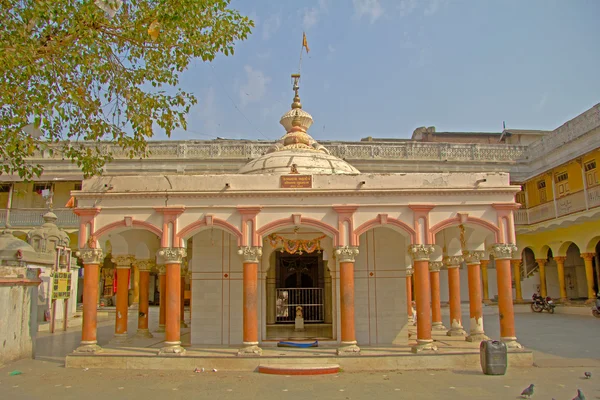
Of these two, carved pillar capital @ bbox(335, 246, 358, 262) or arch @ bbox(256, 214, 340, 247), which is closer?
carved pillar capital @ bbox(335, 246, 358, 262)

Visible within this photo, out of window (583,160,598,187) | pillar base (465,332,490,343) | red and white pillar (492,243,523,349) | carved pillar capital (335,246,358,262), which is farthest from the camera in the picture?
window (583,160,598,187)

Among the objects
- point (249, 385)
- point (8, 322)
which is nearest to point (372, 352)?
point (249, 385)

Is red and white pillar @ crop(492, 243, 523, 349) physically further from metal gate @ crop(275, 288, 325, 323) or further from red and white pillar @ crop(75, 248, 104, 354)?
red and white pillar @ crop(75, 248, 104, 354)

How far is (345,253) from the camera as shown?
501 inches

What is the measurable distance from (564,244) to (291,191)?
762 inches

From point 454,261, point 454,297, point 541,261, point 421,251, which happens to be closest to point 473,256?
point 454,261

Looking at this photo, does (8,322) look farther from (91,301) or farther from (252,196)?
(252,196)

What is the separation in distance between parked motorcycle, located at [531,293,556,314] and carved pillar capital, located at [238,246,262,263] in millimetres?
19142

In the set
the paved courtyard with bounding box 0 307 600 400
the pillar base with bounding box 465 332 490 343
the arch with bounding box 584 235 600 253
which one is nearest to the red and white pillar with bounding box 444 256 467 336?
the pillar base with bounding box 465 332 490 343

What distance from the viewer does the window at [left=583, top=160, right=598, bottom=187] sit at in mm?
22806

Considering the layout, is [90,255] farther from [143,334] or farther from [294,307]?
[294,307]

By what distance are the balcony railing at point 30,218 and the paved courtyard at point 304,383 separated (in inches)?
A: 621

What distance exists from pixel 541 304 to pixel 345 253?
59.2 feet

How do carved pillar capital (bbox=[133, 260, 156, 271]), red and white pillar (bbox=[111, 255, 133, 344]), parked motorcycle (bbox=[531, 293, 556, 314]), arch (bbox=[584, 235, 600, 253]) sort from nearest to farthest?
red and white pillar (bbox=[111, 255, 133, 344]), carved pillar capital (bbox=[133, 260, 156, 271]), arch (bbox=[584, 235, 600, 253]), parked motorcycle (bbox=[531, 293, 556, 314])
